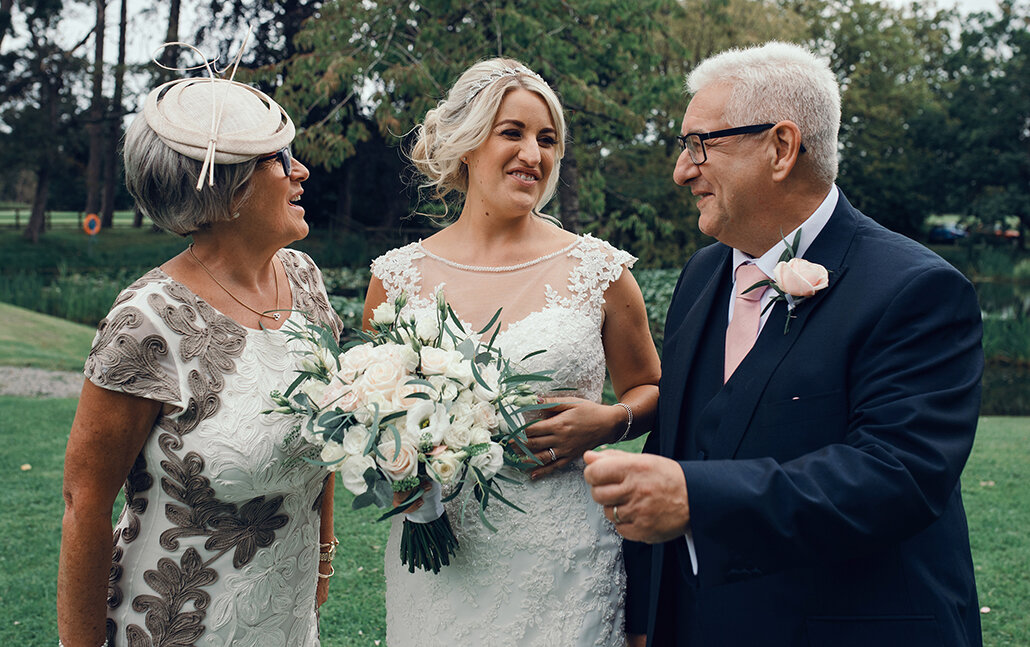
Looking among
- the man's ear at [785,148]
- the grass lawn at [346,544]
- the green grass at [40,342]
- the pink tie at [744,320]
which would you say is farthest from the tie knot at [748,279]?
the green grass at [40,342]

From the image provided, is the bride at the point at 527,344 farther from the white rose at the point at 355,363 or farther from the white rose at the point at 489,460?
the white rose at the point at 355,363

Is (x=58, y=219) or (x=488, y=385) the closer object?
(x=488, y=385)

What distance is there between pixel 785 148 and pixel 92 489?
2239 millimetres

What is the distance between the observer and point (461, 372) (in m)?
2.31

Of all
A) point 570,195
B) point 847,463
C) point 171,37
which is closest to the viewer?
point 847,463

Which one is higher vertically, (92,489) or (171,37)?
(92,489)

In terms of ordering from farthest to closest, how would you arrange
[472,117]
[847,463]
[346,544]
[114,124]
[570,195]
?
[114,124] < [570,195] < [346,544] < [472,117] < [847,463]

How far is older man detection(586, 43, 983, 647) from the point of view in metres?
1.95

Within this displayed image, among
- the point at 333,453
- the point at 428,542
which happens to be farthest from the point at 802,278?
the point at 428,542

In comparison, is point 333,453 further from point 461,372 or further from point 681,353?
point 681,353

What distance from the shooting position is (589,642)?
9.74 feet

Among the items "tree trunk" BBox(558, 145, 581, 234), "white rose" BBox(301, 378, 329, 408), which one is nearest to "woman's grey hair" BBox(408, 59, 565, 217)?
"white rose" BBox(301, 378, 329, 408)

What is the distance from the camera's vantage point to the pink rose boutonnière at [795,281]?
86.6 inches

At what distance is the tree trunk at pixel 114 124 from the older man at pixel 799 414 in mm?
20318
